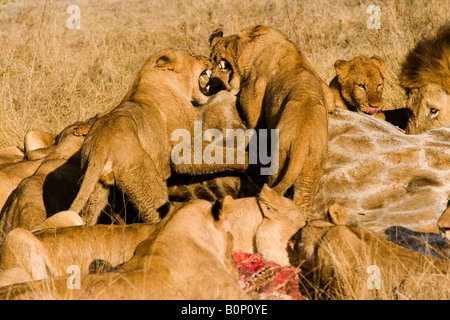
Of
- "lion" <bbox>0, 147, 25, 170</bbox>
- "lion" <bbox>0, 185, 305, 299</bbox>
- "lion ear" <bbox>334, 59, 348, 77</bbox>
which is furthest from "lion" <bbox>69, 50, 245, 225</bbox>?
"lion" <bbox>0, 147, 25, 170</bbox>

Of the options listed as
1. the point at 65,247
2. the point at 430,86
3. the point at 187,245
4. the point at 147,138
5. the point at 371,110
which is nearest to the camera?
the point at 187,245

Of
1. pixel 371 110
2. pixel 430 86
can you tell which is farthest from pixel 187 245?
pixel 430 86

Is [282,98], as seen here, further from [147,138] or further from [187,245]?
[187,245]

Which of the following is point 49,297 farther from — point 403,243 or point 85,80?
point 85,80

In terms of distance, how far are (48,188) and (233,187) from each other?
60.6 inches

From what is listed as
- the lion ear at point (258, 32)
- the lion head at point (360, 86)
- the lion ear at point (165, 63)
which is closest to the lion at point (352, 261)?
the lion ear at point (165, 63)

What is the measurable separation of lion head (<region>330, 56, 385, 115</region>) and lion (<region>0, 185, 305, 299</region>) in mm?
2884

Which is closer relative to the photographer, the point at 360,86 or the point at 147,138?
the point at 147,138

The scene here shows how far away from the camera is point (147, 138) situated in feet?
20.4

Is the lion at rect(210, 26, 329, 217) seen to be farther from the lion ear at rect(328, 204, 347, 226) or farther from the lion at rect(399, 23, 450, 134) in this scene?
the lion at rect(399, 23, 450, 134)

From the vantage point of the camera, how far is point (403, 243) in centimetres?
540

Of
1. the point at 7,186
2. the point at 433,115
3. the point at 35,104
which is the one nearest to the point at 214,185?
the point at 7,186

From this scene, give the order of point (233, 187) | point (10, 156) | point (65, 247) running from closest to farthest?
point (65, 247), point (233, 187), point (10, 156)
